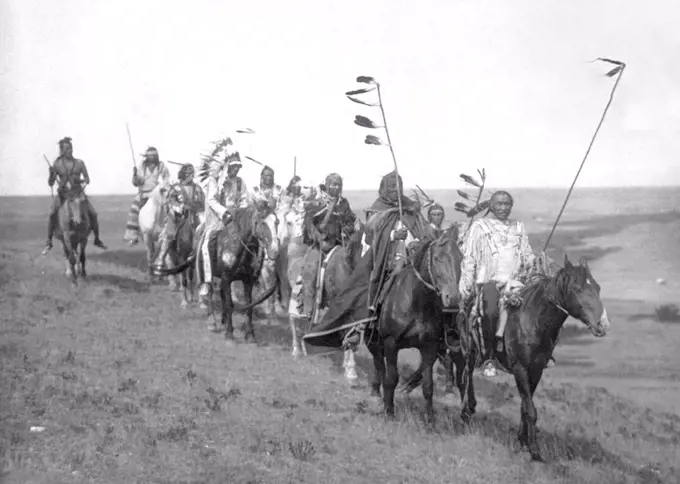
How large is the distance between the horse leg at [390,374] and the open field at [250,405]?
0.20m

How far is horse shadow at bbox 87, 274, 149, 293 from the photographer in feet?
67.9

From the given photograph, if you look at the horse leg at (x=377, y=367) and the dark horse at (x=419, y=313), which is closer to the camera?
the dark horse at (x=419, y=313)

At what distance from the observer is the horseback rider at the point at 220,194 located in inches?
673

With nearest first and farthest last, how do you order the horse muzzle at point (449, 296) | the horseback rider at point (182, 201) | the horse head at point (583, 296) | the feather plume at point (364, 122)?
1. the horse head at point (583, 296)
2. the horse muzzle at point (449, 296)
3. the feather plume at point (364, 122)
4. the horseback rider at point (182, 201)

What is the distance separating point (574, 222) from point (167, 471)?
1921 cm

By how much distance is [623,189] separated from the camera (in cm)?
2353

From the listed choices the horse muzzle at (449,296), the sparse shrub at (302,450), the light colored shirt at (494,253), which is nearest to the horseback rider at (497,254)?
the light colored shirt at (494,253)

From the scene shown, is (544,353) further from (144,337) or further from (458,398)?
(144,337)

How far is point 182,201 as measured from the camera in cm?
2022

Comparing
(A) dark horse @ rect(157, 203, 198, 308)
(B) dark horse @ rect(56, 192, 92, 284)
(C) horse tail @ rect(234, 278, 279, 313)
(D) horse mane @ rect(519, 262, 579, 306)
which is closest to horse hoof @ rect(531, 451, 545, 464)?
Result: (D) horse mane @ rect(519, 262, 579, 306)

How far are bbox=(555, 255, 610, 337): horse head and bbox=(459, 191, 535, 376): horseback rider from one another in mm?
1025

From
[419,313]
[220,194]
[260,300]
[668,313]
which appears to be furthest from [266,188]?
[668,313]

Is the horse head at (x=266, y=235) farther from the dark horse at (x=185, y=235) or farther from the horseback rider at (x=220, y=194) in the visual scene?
the dark horse at (x=185, y=235)

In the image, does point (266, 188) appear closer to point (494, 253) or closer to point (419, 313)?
point (419, 313)
